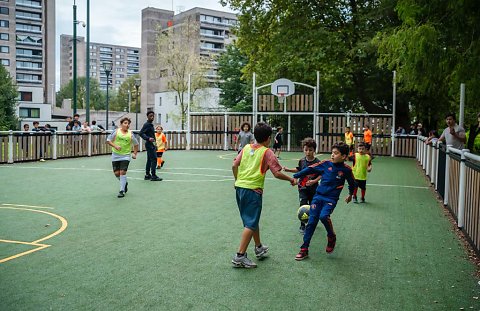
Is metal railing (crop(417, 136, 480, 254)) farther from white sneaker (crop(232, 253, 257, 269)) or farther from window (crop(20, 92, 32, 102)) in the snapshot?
window (crop(20, 92, 32, 102))

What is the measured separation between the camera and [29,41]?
95.7 m

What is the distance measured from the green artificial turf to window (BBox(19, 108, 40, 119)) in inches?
2692

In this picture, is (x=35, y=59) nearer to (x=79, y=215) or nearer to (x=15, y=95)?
(x=15, y=95)

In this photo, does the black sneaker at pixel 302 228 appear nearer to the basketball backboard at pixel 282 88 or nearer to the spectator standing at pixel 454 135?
the spectator standing at pixel 454 135

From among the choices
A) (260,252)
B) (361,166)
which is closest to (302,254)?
(260,252)

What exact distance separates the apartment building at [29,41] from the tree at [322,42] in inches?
2693

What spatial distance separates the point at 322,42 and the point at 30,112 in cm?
5866

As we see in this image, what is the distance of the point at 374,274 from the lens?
5.72m

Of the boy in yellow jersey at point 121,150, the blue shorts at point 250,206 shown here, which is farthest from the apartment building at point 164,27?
the blue shorts at point 250,206

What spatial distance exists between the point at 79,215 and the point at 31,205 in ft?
5.16

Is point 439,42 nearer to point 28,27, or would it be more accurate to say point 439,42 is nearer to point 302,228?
point 302,228

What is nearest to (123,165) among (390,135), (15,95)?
(390,135)

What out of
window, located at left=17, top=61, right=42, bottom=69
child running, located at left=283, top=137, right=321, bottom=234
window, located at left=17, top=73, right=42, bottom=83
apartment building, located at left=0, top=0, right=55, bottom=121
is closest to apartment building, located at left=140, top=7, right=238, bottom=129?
apartment building, located at left=0, top=0, right=55, bottom=121

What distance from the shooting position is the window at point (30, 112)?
74725 mm
